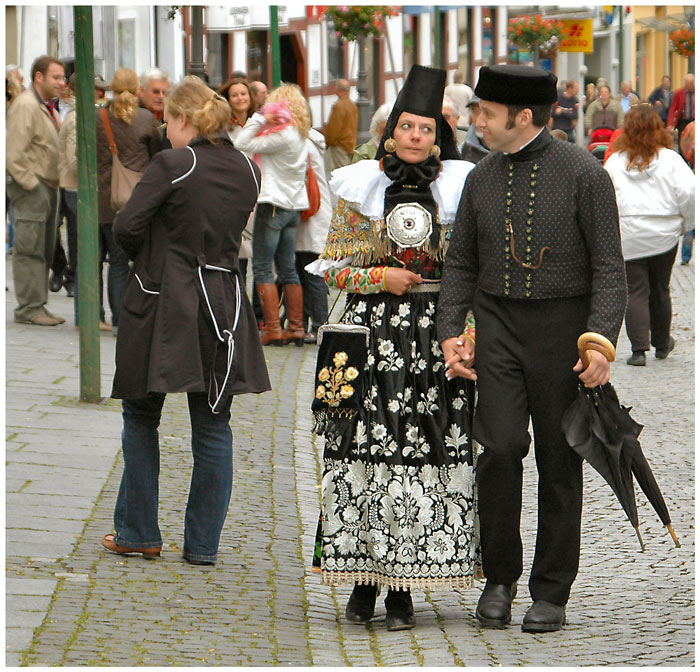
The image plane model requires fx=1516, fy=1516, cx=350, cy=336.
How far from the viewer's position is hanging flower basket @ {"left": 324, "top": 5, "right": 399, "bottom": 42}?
28438 millimetres

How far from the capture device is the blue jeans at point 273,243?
446 inches

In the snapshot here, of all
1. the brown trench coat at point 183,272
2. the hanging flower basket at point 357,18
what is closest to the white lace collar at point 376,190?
the brown trench coat at point 183,272

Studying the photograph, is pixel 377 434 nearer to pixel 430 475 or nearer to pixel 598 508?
pixel 430 475

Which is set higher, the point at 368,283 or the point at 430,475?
the point at 368,283

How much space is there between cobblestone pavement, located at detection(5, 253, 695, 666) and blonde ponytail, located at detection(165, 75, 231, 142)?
5.56 feet

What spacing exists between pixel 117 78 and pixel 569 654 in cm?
741

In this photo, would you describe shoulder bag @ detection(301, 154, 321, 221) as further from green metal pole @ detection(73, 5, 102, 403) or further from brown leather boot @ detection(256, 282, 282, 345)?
green metal pole @ detection(73, 5, 102, 403)

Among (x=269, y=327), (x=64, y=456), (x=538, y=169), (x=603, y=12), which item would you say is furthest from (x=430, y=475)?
(x=603, y=12)

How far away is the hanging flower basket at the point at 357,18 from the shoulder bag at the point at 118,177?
17.5m

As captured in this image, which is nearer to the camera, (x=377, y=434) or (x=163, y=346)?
(x=377, y=434)

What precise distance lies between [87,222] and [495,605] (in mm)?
4820

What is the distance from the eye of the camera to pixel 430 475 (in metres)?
5.16

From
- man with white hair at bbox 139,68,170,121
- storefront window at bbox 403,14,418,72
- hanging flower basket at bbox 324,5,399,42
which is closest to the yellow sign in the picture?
storefront window at bbox 403,14,418,72

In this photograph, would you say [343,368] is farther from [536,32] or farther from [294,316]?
[536,32]
